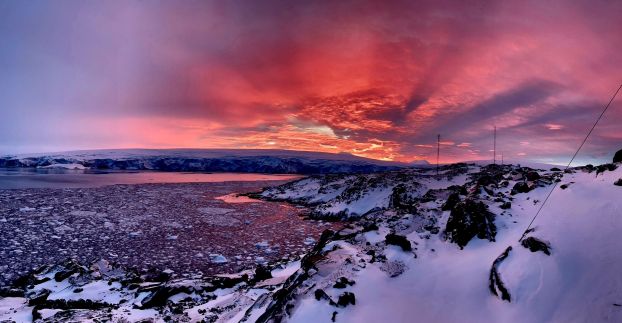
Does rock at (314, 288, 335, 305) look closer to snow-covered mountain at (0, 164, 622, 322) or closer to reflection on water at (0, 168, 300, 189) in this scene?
snow-covered mountain at (0, 164, 622, 322)

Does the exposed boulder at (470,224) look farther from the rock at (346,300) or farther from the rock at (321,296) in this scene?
the rock at (321,296)

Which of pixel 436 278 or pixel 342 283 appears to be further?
pixel 436 278

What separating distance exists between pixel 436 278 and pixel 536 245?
5.59ft

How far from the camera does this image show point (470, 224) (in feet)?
22.9

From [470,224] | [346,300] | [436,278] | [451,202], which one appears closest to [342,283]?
[346,300]

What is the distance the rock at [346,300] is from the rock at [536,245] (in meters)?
3.05

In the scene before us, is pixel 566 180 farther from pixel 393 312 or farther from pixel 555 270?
pixel 393 312

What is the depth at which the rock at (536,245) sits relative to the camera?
16.4 ft

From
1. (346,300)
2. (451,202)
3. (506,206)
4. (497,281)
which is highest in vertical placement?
(506,206)

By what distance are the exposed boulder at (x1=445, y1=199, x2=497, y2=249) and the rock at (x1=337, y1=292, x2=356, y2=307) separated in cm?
318

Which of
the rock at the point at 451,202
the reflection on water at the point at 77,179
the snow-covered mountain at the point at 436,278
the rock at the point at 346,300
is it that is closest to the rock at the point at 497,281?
the snow-covered mountain at the point at 436,278

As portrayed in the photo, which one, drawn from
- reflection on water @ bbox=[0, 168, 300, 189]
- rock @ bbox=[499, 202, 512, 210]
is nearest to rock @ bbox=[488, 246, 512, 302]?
rock @ bbox=[499, 202, 512, 210]

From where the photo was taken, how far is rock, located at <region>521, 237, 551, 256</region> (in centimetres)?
499

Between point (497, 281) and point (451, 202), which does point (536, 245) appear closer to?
point (497, 281)
